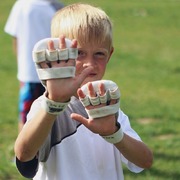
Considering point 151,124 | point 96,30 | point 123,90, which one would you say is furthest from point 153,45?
point 96,30

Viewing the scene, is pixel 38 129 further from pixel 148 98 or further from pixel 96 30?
pixel 148 98

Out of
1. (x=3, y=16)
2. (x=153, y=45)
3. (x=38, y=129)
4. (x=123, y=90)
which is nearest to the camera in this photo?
(x=38, y=129)

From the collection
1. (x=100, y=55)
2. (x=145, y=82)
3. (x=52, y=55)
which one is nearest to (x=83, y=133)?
(x=100, y=55)

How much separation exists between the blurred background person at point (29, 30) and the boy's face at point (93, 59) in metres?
3.23

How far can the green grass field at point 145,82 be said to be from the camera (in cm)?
611

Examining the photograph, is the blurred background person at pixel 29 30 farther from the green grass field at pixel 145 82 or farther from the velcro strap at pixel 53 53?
the velcro strap at pixel 53 53

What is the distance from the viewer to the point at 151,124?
7.40 metres

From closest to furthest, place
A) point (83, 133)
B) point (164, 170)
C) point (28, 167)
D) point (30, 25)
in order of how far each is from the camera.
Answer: point (28, 167)
point (83, 133)
point (164, 170)
point (30, 25)

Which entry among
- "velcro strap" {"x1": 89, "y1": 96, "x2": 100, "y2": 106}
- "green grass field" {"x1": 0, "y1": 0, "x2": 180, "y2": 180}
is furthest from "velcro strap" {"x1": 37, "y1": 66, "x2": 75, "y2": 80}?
"green grass field" {"x1": 0, "y1": 0, "x2": 180, "y2": 180}

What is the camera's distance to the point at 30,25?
5883 mm

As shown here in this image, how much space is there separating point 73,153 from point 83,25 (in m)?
0.52

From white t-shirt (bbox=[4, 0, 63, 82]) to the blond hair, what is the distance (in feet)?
10.4

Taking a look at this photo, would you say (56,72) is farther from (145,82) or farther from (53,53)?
(145,82)

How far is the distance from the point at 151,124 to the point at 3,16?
41.3ft
